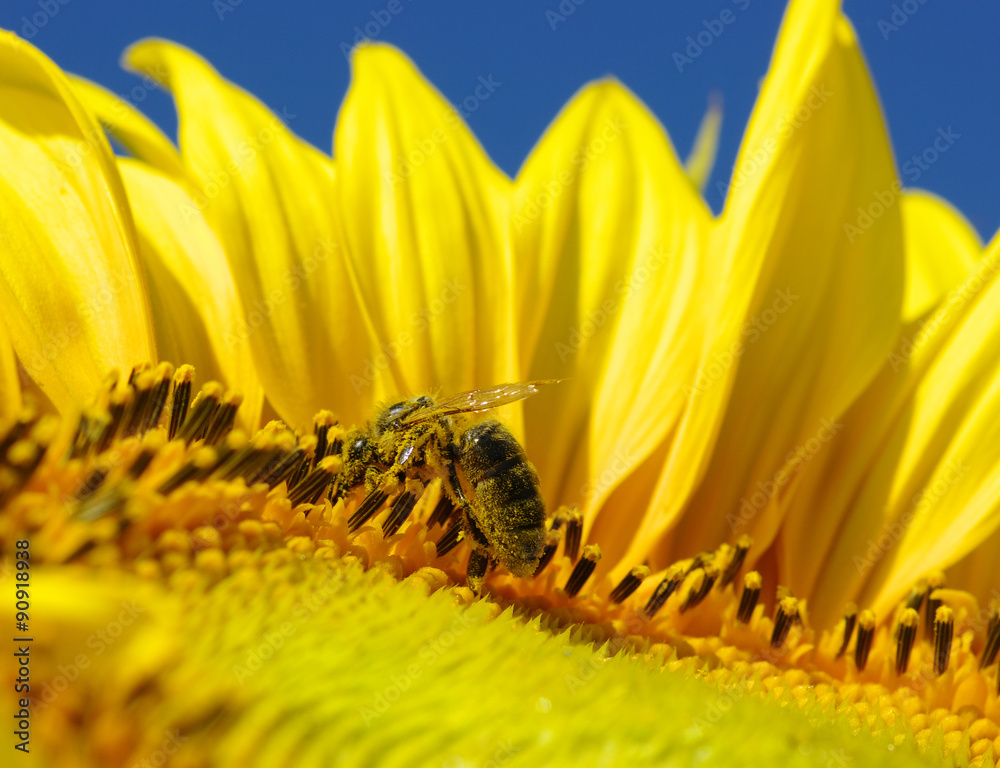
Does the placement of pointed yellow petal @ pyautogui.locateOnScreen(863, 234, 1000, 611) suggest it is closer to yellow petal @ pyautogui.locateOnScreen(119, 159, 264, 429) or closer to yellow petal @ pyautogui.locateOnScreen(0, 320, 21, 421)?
yellow petal @ pyautogui.locateOnScreen(119, 159, 264, 429)

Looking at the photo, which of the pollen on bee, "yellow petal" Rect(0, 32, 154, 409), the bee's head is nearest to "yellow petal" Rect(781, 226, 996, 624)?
the pollen on bee

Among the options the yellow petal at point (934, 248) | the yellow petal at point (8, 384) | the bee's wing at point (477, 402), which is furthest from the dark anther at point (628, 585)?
the yellow petal at point (8, 384)

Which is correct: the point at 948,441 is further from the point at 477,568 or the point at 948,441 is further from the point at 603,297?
the point at 477,568

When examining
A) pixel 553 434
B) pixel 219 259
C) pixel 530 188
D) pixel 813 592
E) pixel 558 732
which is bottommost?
pixel 813 592

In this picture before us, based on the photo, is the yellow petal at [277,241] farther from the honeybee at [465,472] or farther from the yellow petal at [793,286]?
the yellow petal at [793,286]

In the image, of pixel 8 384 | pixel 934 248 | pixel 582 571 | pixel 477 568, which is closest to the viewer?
pixel 8 384

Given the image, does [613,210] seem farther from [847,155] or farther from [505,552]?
[505,552]

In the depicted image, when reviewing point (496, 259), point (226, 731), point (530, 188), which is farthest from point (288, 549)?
point (530, 188)

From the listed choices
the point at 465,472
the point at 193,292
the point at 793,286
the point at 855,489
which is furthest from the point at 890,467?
the point at 193,292
